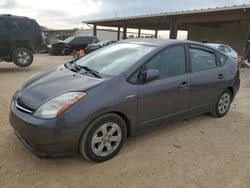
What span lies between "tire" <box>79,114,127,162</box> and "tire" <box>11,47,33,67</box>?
7727 mm

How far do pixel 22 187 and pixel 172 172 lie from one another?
5.47 feet

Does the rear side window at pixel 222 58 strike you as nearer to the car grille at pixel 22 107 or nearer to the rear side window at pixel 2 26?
the car grille at pixel 22 107

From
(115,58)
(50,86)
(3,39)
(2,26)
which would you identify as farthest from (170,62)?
(2,26)

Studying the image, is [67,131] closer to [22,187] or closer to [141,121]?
[22,187]

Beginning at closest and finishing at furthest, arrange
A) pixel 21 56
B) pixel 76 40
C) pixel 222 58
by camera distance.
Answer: pixel 222 58
pixel 21 56
pixel 76 40

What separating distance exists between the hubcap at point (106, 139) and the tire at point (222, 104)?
95.8 inches

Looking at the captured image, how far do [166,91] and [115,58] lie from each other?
893 mm

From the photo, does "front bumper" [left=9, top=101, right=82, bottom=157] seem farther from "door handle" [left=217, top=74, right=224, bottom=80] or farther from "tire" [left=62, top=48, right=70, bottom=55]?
"tire" [left=62, top=48, right=70, bottom=55]

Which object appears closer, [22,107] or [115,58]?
[22,107]

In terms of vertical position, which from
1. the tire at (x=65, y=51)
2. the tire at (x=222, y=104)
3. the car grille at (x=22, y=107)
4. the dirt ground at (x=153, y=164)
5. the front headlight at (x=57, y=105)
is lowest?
the tire at (x=65, y=51)

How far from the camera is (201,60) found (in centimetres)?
442

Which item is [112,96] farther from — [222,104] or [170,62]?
[222,104]

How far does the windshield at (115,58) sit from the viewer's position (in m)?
3.48

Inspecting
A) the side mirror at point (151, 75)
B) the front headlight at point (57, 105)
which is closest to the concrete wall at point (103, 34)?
the side mirror at point (151, 75)
